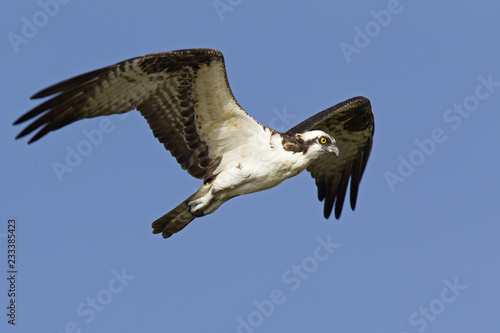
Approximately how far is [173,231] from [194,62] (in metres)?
3.19

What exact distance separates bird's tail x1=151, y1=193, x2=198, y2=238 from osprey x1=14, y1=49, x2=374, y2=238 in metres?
0.02

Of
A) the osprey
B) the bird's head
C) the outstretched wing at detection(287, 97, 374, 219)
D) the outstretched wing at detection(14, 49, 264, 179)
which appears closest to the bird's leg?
the osprey

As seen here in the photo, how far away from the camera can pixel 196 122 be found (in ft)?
45.8

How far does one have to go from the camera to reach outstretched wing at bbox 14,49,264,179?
12484 millimetres

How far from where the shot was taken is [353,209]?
56.2 ft

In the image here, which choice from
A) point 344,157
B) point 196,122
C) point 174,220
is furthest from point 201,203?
point 344,157

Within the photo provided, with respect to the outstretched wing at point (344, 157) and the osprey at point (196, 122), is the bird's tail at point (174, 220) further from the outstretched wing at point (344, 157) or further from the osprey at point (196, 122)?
the outstretched wing at point (344, 157)

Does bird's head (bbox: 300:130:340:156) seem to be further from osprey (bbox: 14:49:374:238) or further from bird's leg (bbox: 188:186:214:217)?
bird's leg (bbox: 188:186:214:217)

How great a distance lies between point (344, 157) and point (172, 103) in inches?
192

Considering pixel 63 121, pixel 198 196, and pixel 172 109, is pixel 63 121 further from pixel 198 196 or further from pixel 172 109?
pixel 198 196

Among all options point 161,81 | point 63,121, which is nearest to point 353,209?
point 161,81

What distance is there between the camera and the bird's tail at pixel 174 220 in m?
14.2

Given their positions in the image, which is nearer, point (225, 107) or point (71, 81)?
point (71, 81)

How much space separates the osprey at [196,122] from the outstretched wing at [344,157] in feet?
3.49
